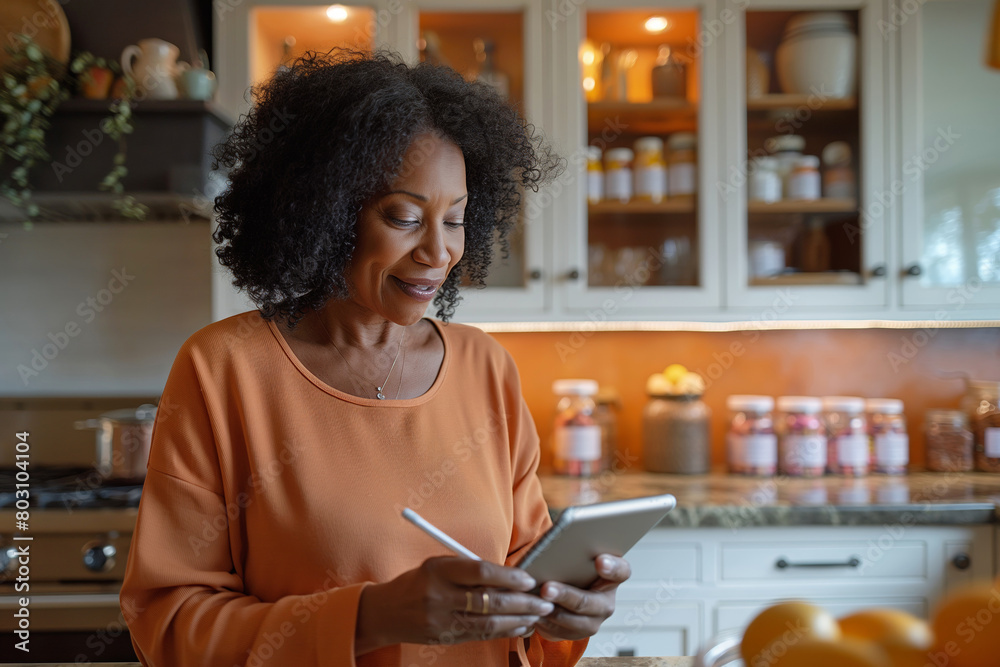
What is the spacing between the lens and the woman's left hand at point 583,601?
2.36ft

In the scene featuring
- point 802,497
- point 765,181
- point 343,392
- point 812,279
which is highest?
point 765,181

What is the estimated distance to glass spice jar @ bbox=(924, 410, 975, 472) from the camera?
2070 mm

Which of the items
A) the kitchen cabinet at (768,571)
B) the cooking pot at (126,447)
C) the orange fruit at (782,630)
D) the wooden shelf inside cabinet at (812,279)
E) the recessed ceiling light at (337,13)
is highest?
the recessed ceiling light at (337,13)

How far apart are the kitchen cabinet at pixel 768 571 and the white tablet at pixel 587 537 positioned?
1.00 meters

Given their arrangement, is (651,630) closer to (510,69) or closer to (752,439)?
(752,439)

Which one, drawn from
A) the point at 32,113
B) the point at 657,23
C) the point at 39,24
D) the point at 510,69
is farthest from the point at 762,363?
the point at 39,24

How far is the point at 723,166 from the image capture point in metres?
1.99

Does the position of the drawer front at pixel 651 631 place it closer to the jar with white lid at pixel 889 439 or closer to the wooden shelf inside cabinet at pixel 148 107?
the jar with white lid at pixel 889 439

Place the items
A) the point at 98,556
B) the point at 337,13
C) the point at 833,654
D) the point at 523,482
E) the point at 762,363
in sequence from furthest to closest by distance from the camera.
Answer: the point at 762,363 → the point at 337,13 → the point at 98,556 → the point at 523,482 → the point at 833,654

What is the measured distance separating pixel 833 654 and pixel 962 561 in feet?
5.06

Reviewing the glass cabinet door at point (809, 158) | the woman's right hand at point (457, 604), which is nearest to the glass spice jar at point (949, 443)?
the glass cabinet door at point (809, 158)

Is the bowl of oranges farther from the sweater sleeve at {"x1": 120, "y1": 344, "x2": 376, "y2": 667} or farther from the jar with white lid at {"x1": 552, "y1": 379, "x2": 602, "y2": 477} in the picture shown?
the jar with white lid at {"x1": 552, "y1": 379, "x2": 602, "y2": 477}

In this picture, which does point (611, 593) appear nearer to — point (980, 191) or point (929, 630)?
point (929, 630)

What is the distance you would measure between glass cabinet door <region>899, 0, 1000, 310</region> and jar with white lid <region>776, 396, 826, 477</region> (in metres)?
0.38
